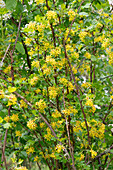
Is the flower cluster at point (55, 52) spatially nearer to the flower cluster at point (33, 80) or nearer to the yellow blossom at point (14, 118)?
the flower cluster at point (33, 80)

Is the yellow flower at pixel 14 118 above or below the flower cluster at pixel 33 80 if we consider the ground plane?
below

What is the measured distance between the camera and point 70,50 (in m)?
1.60

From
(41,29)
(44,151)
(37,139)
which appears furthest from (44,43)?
(44,151)

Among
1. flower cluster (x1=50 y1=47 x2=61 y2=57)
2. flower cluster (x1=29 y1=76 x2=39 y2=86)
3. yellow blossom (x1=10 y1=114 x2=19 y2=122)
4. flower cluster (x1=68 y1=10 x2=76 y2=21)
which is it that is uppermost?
flower cluster (x1=68 y1=10 x2=76 y2=21)

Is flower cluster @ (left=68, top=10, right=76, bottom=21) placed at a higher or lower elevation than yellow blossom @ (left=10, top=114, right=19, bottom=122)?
higher

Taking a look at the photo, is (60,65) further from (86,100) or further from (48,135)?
(48,135)

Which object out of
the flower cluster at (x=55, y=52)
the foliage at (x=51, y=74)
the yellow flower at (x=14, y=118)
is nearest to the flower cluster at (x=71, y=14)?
the foliage at (x=51, y=74)

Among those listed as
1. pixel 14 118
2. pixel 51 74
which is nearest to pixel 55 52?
pixel 51 74

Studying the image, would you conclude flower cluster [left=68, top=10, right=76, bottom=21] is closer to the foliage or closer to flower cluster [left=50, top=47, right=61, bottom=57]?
the foliage

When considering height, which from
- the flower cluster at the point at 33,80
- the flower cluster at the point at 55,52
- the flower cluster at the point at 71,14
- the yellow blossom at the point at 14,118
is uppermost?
the flower cluster at the point at 71,14

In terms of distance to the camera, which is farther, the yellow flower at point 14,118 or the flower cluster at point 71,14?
the yellow flower at point 14,118

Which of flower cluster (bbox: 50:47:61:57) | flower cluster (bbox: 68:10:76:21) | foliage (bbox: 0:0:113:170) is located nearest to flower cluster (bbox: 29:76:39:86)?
foliage (bbox: 0:0:113:170)

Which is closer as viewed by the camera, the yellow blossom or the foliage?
the foliage

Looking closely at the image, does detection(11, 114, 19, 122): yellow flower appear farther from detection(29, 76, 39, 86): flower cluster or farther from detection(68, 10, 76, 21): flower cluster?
detection(68, 10, 76, 21): flower cluster
